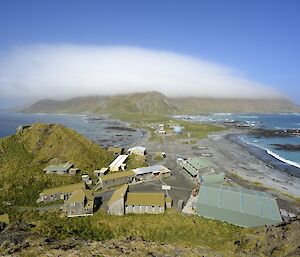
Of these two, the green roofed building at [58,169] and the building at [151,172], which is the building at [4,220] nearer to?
the green roofed building at [58,169]

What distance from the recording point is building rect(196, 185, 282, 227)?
4122 cm

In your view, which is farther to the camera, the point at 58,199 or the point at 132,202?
the point at 58,199

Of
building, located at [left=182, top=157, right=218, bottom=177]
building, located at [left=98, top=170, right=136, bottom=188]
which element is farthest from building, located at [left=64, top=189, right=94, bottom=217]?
building, located at [left=182, top=157, right=218, bottom=177]

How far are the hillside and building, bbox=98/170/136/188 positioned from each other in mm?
6870

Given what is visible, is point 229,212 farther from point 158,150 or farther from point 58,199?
point 158,150

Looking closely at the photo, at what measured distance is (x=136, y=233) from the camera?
128 feet

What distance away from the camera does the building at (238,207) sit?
41219 mm

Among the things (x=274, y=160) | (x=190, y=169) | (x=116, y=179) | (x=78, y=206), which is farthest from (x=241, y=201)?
Answer: (x=274, y=160)

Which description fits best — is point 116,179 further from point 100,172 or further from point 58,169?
point 58,169

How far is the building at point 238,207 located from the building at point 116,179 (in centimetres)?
1753

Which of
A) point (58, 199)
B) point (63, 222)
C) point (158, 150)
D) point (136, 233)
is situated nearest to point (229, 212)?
point (136, 233)

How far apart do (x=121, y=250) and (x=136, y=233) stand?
46.2 ft

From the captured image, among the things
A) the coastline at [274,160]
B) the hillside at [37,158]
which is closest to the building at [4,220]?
the hillside at [37,158]

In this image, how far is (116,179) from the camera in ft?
188
